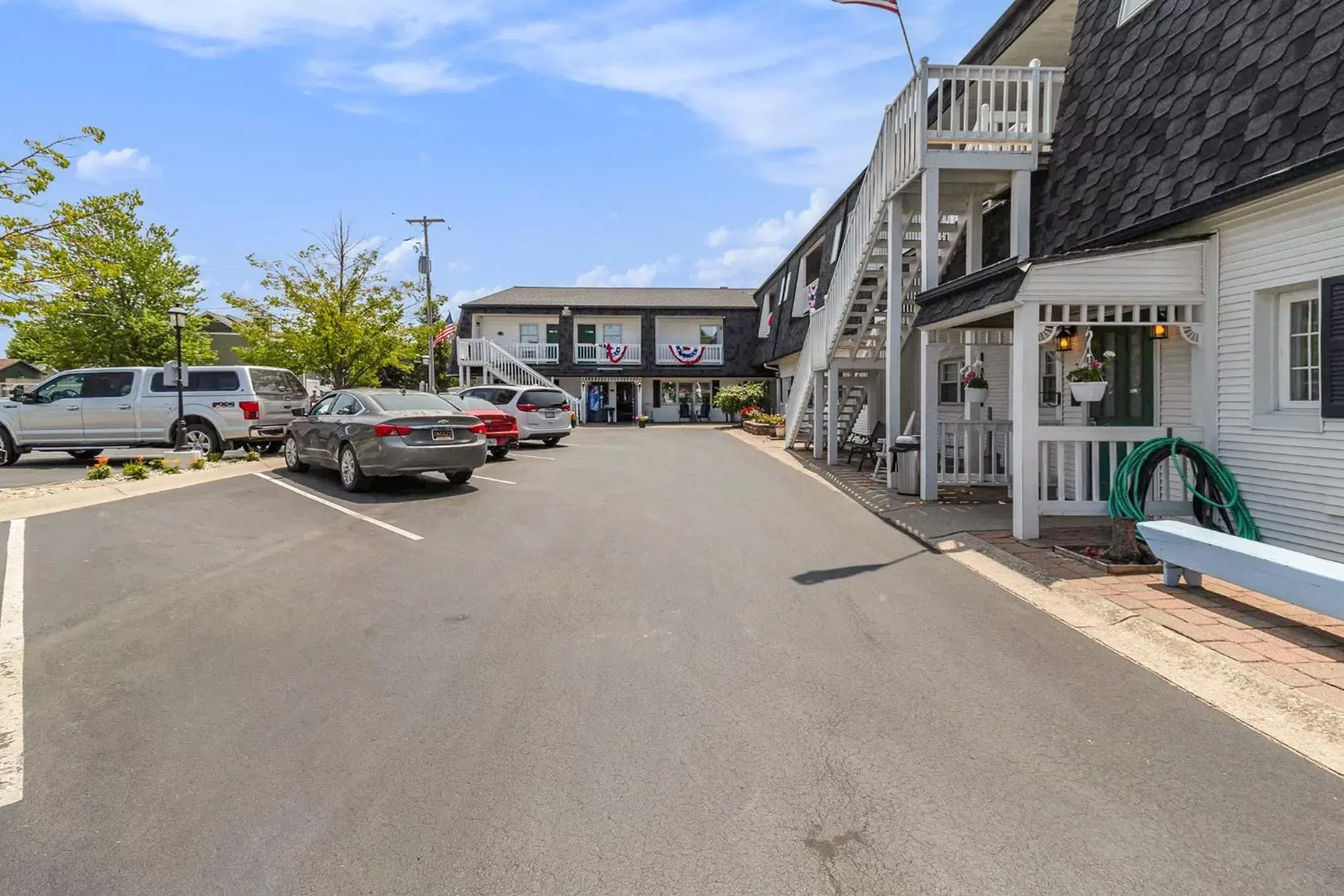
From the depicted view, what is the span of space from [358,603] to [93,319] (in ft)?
121

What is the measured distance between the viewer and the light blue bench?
4.52 metres

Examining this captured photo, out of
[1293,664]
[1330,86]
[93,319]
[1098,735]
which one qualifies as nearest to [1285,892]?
[1098,735]

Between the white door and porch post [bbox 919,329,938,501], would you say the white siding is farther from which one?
the white door

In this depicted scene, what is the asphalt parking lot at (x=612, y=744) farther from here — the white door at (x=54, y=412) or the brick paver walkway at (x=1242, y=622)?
the white door at (x=54, y=412)

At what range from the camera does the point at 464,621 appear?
5.39m

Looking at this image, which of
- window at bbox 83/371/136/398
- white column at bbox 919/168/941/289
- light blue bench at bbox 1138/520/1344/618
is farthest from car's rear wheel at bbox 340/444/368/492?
light blue bench at bbox 1138/520/1344/618

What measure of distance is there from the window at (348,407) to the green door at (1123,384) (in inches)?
387

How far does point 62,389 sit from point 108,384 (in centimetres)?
73

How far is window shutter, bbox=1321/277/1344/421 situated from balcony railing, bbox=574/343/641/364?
104 feet

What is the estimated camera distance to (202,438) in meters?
15.0

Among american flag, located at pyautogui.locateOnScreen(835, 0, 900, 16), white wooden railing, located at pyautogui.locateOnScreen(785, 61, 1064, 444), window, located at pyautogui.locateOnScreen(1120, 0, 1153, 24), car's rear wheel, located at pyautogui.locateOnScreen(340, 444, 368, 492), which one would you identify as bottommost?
car's rear wheel, located at pyautogui.locateOnScreen(340, 444, 368, 492)

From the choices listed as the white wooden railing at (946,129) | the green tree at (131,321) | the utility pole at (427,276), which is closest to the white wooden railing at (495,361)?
the utility pole at (427,276)

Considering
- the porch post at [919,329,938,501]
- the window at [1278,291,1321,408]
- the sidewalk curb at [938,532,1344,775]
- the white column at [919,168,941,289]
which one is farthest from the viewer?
the porch post at [919,329,938,501]

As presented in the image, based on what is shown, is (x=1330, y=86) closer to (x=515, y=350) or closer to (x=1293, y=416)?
(x=1293, y=416)
